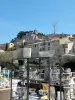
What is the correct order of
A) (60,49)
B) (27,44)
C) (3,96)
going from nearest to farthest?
(3,96) < (60,49) < (27,44)

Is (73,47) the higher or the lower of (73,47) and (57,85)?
the higher

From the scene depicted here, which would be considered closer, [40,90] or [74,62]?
[40,90]

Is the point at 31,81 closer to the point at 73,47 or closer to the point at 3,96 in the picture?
the point at 3,96

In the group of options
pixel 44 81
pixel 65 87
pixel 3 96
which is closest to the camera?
pixel 3 96

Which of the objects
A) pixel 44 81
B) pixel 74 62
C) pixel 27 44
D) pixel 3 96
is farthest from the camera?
pixel 27 44

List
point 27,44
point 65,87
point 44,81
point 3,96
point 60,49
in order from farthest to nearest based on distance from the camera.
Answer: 1. point 27,44
2. point 60,49
3. point 44,81
4. point 65,87
5. point 3,96

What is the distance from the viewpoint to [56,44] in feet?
173

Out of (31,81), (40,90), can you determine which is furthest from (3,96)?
(31,81)

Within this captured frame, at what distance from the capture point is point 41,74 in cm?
1080

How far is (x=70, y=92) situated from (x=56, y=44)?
4301cm

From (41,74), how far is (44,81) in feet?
1.87

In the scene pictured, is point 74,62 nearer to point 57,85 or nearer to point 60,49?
point 60,49

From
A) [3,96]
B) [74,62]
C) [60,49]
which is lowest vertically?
[3,96]

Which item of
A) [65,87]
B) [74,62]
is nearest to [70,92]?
[65,87]
